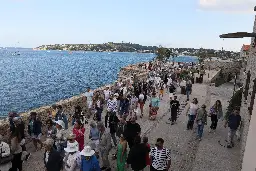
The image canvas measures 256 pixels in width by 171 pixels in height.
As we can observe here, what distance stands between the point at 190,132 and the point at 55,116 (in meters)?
6.19

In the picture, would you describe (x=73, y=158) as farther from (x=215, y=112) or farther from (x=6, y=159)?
(x=215, y=112)

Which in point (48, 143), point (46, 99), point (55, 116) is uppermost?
point (48, 143)

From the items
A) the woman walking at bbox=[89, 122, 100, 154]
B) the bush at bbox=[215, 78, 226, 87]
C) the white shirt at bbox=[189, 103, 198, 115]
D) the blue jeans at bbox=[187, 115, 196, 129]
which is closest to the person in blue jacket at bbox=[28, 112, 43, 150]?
the woman walking at bbox=[89, 122, 100, 154]

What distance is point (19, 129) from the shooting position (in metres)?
9.14

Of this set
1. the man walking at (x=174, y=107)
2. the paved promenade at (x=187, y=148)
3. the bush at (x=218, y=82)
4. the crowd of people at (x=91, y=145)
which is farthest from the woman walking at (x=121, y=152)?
the bush at (x=218, y=82)

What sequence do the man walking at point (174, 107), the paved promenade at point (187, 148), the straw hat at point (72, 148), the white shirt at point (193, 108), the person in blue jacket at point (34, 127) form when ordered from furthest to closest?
the man walking at point (174, 107) → the white shirt at point (193, 108) → the person in blue jacket at point (34, 127) → the paved promenade at point (187, 148) → the straw hat at point (72, 148)

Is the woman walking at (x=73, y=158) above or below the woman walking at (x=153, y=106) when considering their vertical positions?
above

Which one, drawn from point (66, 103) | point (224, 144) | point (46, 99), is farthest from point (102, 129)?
point (46, 99)

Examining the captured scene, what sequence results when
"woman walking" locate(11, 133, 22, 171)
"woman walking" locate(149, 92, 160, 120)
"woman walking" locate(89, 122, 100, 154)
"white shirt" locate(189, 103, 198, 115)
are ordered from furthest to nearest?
"woman walking" locate(149, 92, 160, 120) < "white shirt" locate(189, 103, 198, 115) < "woman walking" locate(89, 122, 100, 154) < "woman walking" locate(11, 133, 22, 171)

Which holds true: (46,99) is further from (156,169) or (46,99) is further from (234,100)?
(156,169)

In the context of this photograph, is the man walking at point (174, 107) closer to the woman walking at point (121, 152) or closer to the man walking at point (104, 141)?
the man walking at point (104, 141)

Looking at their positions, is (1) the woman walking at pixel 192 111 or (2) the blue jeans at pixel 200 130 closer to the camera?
(2) the blue jeans at pixel 200 130

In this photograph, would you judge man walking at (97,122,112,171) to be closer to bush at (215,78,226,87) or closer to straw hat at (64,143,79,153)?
straw hat at (64,143,79,153)

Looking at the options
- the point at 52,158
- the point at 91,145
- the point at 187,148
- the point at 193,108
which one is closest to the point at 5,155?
the point at 52,158
